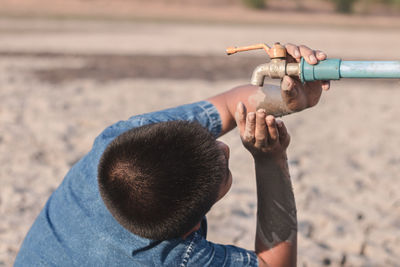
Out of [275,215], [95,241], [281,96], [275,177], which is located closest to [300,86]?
[281,96]

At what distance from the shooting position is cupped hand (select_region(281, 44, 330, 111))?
151cm

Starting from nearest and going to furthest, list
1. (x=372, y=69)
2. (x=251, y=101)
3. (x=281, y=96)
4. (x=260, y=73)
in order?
(x=372, y=69) < (x=260, y=73) < (x=281, y=96) < (x=251, y=101)

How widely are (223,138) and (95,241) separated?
11.2ft

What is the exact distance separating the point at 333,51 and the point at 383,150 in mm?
7062

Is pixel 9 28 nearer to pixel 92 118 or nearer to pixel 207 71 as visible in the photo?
pixel 207 71

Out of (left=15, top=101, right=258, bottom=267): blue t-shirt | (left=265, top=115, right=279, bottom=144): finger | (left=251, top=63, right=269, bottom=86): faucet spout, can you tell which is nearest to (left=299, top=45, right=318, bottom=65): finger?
(left=251, top=63, right=269, bottom=86): faucet spout

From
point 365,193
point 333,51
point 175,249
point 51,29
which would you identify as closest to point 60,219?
point 175,249

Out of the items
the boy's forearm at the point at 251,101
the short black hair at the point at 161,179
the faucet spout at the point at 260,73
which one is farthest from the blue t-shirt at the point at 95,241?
the faucet spout at the point at 260,73

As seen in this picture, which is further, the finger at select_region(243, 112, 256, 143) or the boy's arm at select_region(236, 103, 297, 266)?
the boy's arm at select_region(236, 103, 297, 266)

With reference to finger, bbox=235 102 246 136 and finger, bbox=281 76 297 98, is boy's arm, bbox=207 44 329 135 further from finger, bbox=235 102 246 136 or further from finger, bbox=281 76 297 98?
finger, bbox=235 102 246 136

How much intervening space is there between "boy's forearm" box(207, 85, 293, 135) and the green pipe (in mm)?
300

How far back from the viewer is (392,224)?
3486 mm

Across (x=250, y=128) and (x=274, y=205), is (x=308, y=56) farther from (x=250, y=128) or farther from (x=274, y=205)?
(x=274, y=205)

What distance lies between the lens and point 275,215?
185 cm
